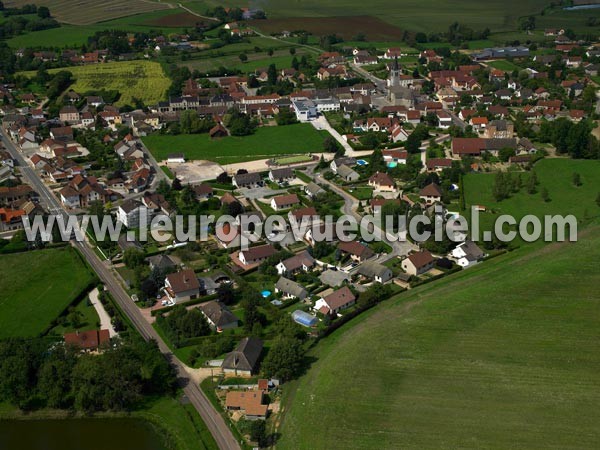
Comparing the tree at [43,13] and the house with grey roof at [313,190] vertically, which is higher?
the tree at [43,13]

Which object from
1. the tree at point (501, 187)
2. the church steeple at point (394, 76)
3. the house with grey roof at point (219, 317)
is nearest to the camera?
the house with grey roof at point (219, 317)

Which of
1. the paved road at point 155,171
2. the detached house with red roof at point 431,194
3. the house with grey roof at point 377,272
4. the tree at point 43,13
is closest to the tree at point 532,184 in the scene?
the detached house with red roof at point 431,194

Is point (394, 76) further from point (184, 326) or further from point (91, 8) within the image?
point (91, 8)

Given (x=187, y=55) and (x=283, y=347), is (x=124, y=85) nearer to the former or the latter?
(x=187, y=55)

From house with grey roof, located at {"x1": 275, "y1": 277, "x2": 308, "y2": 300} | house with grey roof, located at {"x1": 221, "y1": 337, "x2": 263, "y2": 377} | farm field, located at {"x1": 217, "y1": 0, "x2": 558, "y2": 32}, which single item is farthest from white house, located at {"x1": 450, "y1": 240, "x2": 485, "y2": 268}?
farm field, located at {"x1": 217, "y1": 0, "x2": 558, "y2": 32}

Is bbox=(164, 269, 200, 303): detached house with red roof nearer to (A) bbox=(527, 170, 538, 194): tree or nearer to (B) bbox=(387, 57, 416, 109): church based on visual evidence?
(A) bbox=(527, 170, 538, 194): tree

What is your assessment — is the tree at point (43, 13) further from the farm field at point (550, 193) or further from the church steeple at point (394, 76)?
the farm field at point (550, 193)
